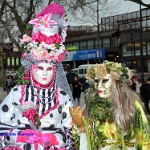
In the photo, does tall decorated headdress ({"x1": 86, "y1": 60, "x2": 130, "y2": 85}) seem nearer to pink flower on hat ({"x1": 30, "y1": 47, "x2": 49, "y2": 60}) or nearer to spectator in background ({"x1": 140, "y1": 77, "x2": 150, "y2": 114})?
pink flower on hat ({"x1": 30, "y1": 47, "x2": 49, "y2": 60})

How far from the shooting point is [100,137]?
3.97 m

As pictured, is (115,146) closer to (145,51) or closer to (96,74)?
(96,74)

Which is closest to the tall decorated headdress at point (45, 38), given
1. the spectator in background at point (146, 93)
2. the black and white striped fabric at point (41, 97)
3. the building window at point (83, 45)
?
the black and white striped fabric at point (41, 97)

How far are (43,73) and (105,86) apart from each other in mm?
857

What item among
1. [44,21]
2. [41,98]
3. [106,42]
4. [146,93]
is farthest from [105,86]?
[106,42]

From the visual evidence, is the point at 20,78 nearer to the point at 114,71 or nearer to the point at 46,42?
the point at 46,42

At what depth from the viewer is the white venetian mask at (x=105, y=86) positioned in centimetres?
398

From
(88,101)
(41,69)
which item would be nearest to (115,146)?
(88,101)

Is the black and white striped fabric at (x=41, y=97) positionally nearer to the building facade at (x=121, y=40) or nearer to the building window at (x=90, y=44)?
the building facade at (x=121, y=40)

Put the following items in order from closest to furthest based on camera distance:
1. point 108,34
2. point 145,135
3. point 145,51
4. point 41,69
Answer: point 145,135 < point 41,69 < point 145,51 < point 108,34

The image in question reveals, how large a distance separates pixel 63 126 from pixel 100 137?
1.94ft

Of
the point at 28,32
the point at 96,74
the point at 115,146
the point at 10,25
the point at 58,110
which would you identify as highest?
the point at 10,25

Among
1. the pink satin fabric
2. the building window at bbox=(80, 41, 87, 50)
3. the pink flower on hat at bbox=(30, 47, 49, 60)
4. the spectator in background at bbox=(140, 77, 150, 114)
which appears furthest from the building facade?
the pink satin fabric

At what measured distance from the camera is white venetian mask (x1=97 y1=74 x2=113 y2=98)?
13.1ft
